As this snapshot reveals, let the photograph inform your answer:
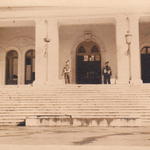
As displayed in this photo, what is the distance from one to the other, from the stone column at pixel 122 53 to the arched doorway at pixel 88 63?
163 inches

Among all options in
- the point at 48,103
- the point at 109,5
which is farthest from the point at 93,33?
the point at 48,103

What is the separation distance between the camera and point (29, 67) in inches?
976

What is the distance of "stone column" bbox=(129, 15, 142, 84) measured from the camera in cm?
1997

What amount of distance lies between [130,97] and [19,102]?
16.3ft

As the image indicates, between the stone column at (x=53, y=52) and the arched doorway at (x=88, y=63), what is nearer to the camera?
the stone column at (x=53, y=52)

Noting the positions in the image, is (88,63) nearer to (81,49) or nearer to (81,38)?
(81,49)

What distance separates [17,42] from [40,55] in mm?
4745

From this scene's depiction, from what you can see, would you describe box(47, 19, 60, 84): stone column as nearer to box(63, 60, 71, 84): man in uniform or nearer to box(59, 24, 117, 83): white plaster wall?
box(63, 60, 71, 84): man in uniform

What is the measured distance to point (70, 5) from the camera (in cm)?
2089

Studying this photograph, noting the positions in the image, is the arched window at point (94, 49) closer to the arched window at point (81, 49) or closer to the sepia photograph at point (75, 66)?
the sepia photograph at point (75, 66)

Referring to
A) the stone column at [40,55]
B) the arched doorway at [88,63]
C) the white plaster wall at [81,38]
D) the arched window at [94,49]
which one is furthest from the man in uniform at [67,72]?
the arched window at [94,49]

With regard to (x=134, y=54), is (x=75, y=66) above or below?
below

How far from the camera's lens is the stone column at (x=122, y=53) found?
65.9ft

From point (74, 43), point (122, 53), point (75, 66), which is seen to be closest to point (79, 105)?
point (122, 53)
